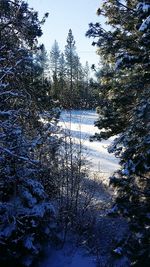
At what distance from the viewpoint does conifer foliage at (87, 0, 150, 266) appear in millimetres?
8219

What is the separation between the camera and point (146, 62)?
971cm

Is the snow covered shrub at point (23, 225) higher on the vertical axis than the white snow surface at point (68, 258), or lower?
higher

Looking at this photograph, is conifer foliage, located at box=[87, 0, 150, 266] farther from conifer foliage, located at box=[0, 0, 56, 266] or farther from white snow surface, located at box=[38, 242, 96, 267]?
white snow surface, located at box=[38, 242, 96, 267]

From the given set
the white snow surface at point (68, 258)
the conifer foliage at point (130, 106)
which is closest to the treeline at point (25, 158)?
the white snow surface at point (68, 258)

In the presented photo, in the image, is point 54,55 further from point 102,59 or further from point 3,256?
point 3,256

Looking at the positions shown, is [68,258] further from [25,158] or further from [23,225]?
[25,158]

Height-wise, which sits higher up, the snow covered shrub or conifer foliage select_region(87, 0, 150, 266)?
conifer foliage select_region(87, 0, 150, 266)

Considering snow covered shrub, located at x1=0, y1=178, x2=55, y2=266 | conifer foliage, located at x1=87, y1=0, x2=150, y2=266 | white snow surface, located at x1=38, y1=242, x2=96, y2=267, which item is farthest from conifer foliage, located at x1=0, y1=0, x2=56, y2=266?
conifer foliage, located at x1=87, y1=0, x2=150, y2=266

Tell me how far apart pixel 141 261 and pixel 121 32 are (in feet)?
24.7

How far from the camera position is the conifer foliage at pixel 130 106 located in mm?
8219

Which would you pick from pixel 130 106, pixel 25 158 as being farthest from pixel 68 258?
pixel 25 158

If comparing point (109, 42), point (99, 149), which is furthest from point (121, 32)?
point (99, 149)

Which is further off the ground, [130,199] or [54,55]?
[54,55]

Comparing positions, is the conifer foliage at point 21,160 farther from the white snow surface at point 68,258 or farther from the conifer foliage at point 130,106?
the conifer foliage at point 130,106
